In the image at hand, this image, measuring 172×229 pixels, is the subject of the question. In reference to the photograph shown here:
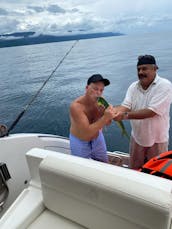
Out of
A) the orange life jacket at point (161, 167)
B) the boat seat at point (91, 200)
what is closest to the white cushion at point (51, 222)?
A: the boat seat at point (91, 200)

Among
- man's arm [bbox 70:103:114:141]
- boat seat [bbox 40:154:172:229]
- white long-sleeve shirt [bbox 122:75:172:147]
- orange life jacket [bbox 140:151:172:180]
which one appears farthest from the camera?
white long-sleeve shirt [bbox 122:75:172:147]

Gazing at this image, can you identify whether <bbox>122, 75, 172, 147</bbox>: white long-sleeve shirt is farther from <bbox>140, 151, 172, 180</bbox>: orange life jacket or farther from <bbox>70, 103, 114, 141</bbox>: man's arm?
<bbox>140, 151, 172, 180</bbox>: orange life jacket

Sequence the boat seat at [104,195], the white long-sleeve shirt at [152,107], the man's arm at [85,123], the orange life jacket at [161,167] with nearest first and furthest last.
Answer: the boat seat at [104,195] < the orange life jacket at [161,167] < the man's arm at [85,123] < the white long-sleeve shirt at [152,107]

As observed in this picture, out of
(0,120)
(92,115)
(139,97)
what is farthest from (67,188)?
(0,120)

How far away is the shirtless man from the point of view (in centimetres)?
186

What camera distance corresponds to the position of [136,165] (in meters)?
2.54

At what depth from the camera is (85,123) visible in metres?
1.87

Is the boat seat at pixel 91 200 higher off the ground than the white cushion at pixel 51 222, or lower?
higher

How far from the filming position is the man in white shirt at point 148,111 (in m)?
2.07

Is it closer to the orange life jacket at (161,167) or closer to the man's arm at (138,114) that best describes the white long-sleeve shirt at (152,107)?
the man's arm at (138,114)

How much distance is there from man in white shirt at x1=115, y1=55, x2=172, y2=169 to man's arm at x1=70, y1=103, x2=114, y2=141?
0.33 m

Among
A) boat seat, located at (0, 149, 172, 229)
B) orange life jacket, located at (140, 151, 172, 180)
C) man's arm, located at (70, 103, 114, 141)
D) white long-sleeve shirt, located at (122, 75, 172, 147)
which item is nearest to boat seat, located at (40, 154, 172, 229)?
boat seat, located at (0, 149, 172, 229)

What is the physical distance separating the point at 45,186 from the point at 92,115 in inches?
31.8

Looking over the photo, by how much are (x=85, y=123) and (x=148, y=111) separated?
579 millimetres
